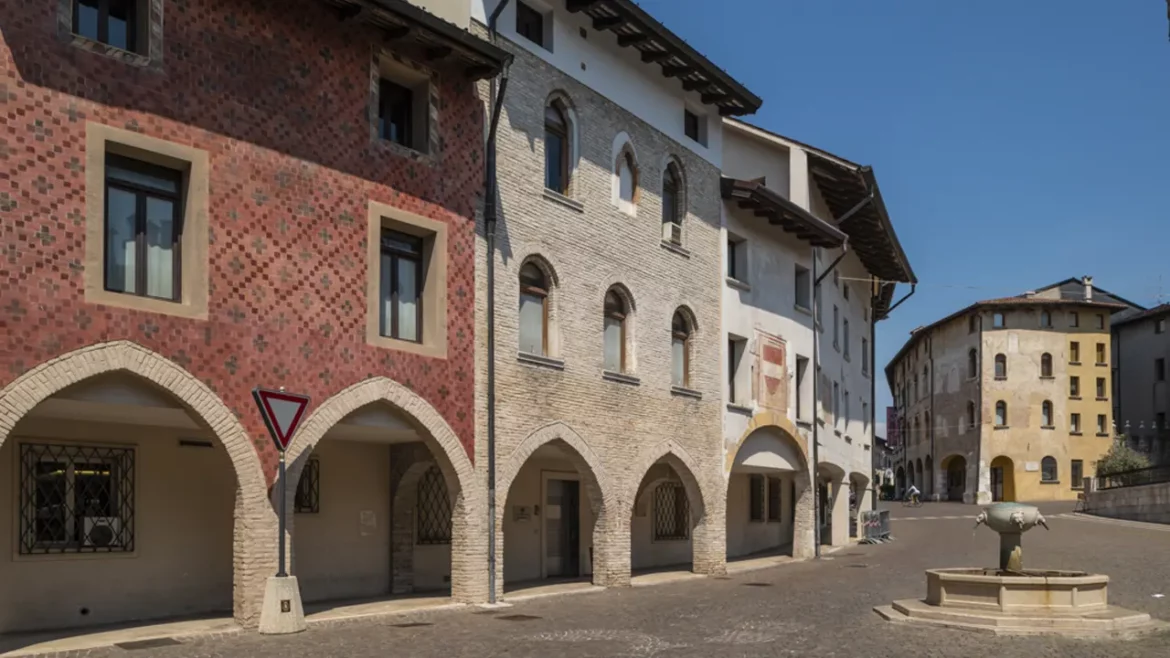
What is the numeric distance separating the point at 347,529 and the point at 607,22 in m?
10.1

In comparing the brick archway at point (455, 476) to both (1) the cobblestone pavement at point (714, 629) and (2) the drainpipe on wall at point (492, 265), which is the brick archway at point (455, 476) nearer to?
(2) the drainpipe on wall at point (492, 265)

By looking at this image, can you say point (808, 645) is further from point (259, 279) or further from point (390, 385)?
point (259, 279)

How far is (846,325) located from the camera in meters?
38.2

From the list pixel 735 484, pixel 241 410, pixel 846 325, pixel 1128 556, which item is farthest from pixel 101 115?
pixel 846 325

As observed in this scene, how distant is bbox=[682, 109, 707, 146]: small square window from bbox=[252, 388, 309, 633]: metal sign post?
44.5ft

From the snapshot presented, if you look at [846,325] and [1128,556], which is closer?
[1128,556]

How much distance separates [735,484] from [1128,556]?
945 centimetres

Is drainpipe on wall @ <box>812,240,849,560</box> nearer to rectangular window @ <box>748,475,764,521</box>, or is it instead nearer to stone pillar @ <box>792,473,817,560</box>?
stone pillar @ <box>792,473,817,560</box>

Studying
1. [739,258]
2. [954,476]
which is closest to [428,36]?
[739,258]

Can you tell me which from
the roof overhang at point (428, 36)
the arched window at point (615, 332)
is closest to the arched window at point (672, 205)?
the arched window at point (615, 332)

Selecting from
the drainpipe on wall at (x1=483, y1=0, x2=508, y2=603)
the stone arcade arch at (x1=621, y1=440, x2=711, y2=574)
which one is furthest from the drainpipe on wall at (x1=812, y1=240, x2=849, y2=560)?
the drainpipe on wall at (x1=483, y1=0, x2=508, y2=603)

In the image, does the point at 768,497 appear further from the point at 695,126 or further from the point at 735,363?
the point at 695,126

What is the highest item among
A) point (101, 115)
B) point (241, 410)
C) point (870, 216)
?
point (870, 216)

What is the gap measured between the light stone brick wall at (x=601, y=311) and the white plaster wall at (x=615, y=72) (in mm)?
245
